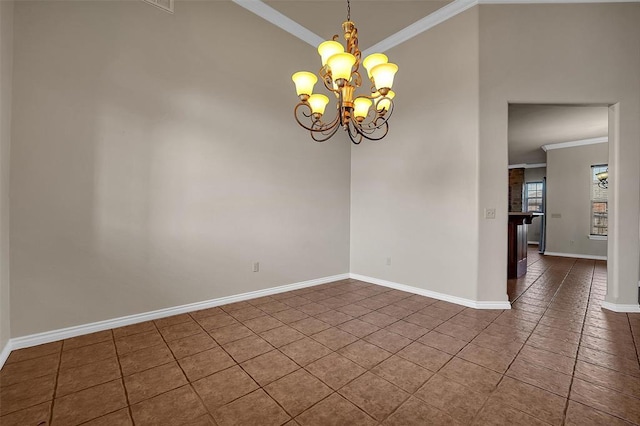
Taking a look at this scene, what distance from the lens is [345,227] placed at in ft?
14.5

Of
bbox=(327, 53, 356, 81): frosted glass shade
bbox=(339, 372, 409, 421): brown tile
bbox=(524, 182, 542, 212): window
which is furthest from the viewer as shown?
bbox=(524, 182, 542, 212): window

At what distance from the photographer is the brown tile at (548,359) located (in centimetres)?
191

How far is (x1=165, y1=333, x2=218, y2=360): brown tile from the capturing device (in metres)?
2.10

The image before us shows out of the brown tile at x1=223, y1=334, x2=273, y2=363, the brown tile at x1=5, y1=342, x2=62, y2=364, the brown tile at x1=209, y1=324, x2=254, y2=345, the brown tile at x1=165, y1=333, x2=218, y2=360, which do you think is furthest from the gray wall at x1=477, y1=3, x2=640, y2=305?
→ the brown tile at x1=5, y1=342, x2=62, y2=364

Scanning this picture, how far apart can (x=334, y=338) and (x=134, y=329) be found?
1899 mm

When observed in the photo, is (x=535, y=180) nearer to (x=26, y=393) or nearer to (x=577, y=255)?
(x=577, y=255)

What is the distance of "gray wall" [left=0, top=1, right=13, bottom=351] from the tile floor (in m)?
0.41

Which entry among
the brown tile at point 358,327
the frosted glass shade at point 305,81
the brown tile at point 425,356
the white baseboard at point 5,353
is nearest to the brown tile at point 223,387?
→ the brown tile at point 358,327

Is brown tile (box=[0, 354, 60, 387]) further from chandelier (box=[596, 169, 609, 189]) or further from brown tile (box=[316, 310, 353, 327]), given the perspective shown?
chandelier (box=[596, 169, 609, 189])

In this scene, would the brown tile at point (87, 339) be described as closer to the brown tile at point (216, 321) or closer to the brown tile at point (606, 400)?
the brown tile at point (216, 321)

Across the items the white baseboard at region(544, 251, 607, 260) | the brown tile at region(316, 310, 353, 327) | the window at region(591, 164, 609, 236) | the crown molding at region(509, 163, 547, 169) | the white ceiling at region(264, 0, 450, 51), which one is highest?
the white ceiling at region(264, 0, 450, 51)

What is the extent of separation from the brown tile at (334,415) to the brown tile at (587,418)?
42.7 inches

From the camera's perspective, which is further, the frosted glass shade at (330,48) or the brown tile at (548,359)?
the frosted glass shade at (330,48)

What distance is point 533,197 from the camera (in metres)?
9.41
